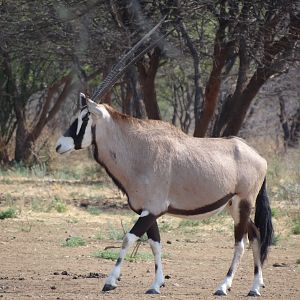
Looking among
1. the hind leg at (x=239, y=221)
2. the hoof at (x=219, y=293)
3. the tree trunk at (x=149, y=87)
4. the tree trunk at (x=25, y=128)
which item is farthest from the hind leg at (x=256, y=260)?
the tree trunk at (x=25, y=128)

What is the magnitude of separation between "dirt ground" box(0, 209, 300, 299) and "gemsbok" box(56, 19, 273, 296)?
1.20ft

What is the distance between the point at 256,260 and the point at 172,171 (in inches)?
42.2

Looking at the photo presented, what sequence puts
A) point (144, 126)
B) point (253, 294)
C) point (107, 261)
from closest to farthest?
point (253, 294) → point (144, 126) → point (107, 261)

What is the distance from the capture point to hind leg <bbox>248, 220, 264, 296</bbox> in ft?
26.1

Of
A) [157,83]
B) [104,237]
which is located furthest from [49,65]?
[104,237]

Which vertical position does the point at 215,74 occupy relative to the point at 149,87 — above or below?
above

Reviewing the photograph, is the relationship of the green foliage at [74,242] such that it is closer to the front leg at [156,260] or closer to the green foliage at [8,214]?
the green foliage at [8,214]

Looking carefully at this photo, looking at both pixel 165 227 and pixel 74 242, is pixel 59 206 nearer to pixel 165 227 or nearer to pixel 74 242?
pixel 165 227

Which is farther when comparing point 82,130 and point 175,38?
point 175,38

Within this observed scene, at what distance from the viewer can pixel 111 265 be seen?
31.4ft

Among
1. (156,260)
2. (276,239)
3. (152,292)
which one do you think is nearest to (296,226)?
(276,239)

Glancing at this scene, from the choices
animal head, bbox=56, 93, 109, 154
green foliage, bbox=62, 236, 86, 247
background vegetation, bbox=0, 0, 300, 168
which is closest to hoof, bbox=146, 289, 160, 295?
animal head, bbox=56, 93, 109, 154

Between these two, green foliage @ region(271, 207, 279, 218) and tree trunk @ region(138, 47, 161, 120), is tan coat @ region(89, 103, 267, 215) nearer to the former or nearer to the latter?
green foliage @ region(271, 207, 279, 218)

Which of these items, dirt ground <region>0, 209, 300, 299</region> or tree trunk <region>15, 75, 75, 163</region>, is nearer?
dirt ground <region>0, 209, 300, 299</region>
